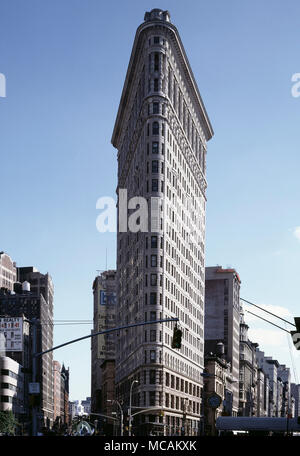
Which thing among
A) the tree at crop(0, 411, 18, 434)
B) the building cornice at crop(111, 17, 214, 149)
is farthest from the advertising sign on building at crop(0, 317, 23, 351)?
the building cornice at crop(111, 17, 214, 149)

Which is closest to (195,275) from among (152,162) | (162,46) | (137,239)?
(137,239)

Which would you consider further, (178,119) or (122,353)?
(122,353)

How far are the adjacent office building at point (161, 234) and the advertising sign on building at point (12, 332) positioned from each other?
134 ft

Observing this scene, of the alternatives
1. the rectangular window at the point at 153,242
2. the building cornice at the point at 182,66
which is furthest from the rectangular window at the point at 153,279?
the building cornice at the point at 182,66

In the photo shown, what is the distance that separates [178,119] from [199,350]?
56.4m

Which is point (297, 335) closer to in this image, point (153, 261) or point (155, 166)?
point (153, 261)

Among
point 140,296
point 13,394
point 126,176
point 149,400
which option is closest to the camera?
point 149,400

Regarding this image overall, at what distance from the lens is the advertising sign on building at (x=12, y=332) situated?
643ft

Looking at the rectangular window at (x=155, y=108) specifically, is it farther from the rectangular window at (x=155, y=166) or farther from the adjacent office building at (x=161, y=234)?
the rectangular window at (x=155, y=166)

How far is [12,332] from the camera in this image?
647 feet

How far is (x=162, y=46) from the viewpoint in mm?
132375

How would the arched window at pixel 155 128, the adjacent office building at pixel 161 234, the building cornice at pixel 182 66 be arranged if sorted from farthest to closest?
1. the building cornice at pixel 182 66
2. the arched window at pixel 155 128
3. the adjacent office building at pixel 161 234

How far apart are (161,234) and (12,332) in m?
87.2
